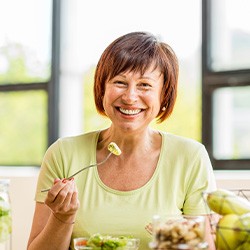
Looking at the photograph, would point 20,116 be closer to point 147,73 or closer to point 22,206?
point 22,206

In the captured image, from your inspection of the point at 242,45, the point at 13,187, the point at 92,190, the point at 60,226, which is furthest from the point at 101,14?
the point at 60,226

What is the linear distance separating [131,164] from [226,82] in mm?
1187

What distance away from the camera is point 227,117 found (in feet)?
9.22

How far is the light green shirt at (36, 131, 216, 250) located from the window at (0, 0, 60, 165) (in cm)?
143

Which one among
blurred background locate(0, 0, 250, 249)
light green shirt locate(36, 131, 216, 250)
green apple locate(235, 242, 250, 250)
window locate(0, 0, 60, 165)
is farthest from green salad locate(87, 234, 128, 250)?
window locate(0, 0, 60, 165)

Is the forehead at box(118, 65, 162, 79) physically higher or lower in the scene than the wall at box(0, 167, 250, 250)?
higher

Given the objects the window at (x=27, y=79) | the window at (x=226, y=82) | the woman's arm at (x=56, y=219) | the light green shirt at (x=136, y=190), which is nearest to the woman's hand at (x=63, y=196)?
the woman's arm at (x=56, y=219)

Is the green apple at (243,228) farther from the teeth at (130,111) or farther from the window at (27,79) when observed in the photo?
the window at (27,79)

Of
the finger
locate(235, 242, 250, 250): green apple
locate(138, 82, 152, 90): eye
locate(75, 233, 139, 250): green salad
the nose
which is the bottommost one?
locate(75, 233, 139, 250): green salad

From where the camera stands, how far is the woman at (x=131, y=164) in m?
1.61

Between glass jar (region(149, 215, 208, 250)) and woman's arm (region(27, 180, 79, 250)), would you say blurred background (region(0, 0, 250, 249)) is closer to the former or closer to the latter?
woman's arm (region(27, 180, 79, 250))

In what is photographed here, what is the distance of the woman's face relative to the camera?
1.61 metres

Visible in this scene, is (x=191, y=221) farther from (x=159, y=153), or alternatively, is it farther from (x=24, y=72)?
(x=24, y=72)

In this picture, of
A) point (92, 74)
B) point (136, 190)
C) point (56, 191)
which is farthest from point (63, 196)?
point (92, 74)
